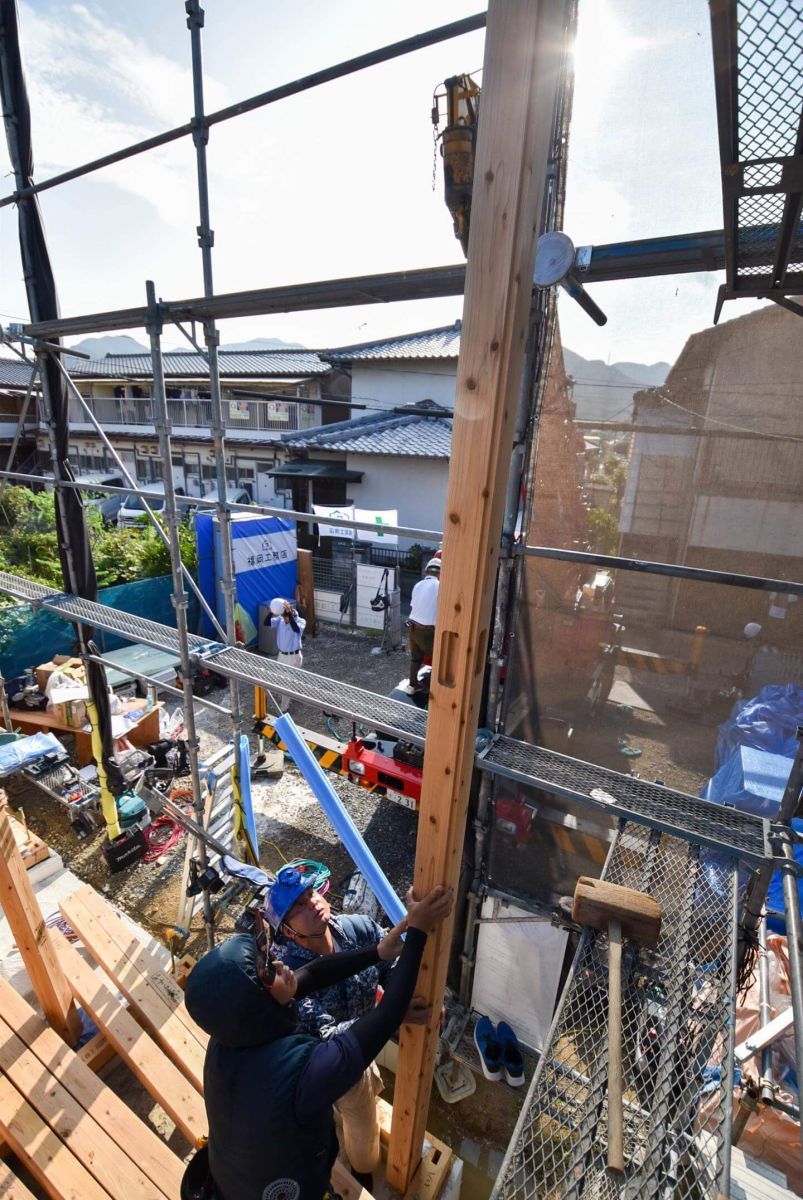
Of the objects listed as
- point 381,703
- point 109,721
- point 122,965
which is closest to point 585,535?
point 381,703

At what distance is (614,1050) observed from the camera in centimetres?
145

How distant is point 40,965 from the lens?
3.06 metres

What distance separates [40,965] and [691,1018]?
3418 millimetres

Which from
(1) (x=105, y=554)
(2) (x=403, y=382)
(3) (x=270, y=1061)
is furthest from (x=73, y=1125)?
(2) (x=403, y=382)

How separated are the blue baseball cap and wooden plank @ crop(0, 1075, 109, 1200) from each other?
1590 mm

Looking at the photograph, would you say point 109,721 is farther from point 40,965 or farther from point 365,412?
point 365,412

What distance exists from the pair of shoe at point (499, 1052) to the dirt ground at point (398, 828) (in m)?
0.10

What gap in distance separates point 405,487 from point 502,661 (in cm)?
1266

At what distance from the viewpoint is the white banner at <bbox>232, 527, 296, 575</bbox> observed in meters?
9.87

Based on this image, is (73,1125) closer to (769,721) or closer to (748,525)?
(769,721)

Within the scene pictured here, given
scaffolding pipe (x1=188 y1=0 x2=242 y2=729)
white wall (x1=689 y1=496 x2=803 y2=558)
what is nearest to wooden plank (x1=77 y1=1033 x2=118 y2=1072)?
scaffolding pipe (x1=188 y1=0 x2=242 y2=729)

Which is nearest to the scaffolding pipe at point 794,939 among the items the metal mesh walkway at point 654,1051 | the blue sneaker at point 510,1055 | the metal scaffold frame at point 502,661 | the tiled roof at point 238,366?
the metal scaffold frame at point 502,661

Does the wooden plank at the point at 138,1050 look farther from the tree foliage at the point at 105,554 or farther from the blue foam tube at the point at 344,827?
the tree foliage at the point at 105,554

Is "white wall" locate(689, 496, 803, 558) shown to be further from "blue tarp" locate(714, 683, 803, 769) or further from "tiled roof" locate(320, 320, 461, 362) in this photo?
"tiled roof" locate(320, 320, 461, 362)
